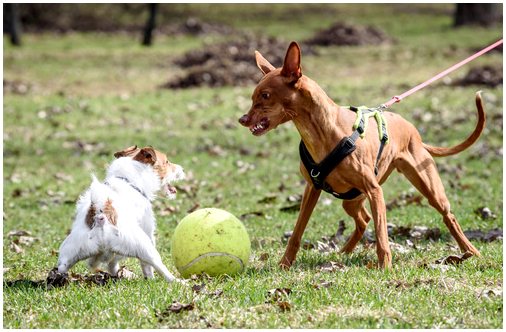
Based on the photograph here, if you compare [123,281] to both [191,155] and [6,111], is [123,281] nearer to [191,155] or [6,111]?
[191,155]

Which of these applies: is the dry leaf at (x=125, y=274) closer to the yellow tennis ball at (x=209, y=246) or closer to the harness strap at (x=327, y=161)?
the yellow tennis ball at (x=209, y=246)

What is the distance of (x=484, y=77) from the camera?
18.2 metres

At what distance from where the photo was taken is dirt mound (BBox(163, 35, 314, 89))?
20.0 m

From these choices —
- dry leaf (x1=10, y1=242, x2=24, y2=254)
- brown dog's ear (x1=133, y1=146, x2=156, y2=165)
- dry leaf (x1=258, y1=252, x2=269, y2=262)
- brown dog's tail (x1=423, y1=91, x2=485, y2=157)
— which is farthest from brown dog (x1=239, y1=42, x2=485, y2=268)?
dry leaf (x1=10, y1=242, x2=24, y2=254)

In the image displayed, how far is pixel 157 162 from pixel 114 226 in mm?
929

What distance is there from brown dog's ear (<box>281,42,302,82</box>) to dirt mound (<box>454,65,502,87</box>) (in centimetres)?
1278

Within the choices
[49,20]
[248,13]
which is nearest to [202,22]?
[248,13]

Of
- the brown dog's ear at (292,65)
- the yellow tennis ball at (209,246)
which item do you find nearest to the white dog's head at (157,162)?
the yellow tennis ball at (209,246)

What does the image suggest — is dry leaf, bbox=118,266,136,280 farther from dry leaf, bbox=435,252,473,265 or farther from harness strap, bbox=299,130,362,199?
dry leaf, bbox=435,252,473,265

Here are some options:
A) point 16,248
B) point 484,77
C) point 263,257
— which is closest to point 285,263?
point 263,257

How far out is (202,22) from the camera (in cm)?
3156

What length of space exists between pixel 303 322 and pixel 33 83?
17.4 metres

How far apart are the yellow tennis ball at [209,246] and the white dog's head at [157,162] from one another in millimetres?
611

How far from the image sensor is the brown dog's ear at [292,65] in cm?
588
